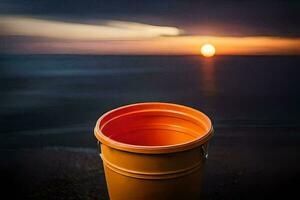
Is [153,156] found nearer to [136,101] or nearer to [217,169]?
[136,101]

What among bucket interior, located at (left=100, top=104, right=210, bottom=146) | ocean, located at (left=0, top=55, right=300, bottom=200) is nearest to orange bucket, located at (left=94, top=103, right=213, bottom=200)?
bucket interior, located at (left=100, top=104, right=210, bottom=146)

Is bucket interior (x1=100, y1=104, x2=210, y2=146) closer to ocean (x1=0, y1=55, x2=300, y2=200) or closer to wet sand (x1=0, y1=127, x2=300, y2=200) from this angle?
ocean (x1=0, y1=55, x2=300, y2=200)

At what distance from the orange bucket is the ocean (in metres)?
0.29

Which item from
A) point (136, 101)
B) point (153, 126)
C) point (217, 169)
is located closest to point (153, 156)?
point (153, 126)

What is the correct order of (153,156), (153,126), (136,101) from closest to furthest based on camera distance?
(153,156)
(153,126)
(136,101)

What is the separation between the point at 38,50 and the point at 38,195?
0.87 m

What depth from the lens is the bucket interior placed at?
76.4 inches

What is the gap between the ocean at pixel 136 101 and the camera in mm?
2234

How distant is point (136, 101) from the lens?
→ 7.53 feet

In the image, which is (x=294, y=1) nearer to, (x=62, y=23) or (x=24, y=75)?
(x=62, y=23)

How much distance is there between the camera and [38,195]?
2.36 meters

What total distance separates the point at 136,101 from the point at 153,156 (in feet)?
2.32

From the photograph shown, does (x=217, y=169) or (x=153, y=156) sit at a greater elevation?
(x=153, y=156)

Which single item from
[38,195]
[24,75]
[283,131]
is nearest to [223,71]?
[283,131]
